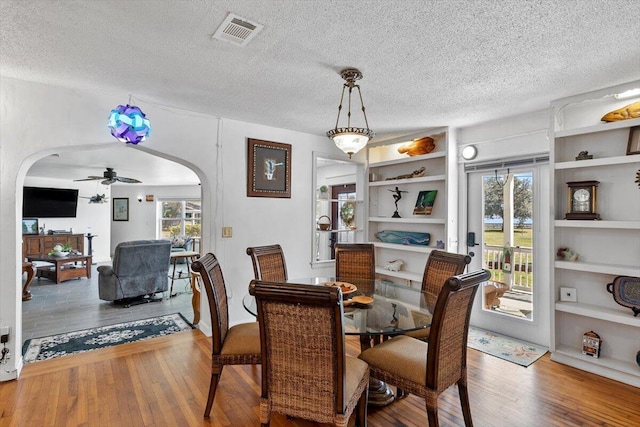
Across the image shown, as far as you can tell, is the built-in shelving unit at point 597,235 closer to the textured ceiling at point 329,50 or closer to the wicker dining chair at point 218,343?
the textured ceiling at point 329,50

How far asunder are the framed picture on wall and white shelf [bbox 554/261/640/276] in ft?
34.0

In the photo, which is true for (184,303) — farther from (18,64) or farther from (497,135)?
(497,135)

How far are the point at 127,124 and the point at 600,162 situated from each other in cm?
392

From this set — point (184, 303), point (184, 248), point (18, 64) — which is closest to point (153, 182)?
point (184, 248)

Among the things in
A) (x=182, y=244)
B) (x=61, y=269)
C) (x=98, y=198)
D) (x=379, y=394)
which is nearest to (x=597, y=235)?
(x=379, y=394)

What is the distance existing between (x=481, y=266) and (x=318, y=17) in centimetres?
328

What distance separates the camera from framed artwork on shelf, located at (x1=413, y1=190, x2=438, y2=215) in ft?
13.4

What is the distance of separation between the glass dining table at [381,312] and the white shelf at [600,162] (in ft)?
5.73

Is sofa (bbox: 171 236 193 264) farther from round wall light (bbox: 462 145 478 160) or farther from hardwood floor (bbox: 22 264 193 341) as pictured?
round wall light (bbox: 462 145 478 160)

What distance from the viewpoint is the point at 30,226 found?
7.94 meters

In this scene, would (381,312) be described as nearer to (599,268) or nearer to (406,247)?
(599,268)

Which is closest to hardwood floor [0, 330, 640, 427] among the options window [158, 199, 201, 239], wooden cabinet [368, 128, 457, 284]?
wooden cabinet [368, 128, 457, 284]

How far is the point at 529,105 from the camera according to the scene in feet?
10.2

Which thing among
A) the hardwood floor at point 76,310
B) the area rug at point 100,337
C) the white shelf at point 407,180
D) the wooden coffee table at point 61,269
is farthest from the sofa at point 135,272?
the white shelf at point 407,180
